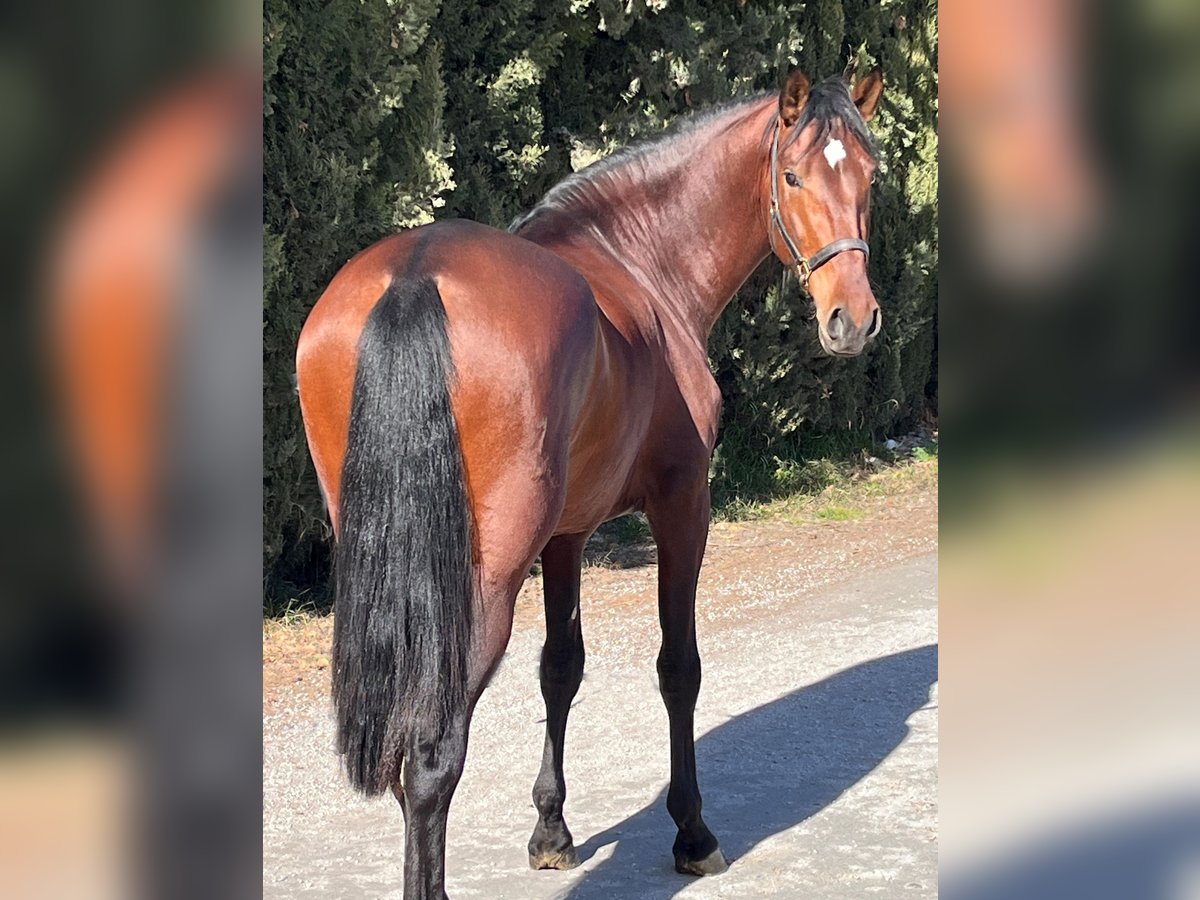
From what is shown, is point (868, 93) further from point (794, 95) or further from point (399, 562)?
point (399, 562)

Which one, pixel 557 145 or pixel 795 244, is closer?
pixel 795 244

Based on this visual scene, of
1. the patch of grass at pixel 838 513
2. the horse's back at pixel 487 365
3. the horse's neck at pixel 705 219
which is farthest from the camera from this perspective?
the patch of grass at pixel 838 513

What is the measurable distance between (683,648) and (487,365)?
1478mm

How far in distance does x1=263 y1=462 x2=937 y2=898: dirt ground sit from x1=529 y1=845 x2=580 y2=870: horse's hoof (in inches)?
1.4

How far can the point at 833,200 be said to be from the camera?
3.53 metres

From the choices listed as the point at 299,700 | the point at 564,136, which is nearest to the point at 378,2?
the point at 564,136

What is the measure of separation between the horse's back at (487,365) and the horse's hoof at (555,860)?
1.33m

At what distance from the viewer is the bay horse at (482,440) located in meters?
2.48

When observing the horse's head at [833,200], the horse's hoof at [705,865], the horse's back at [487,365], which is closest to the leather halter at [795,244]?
the horse's head at [833,200]
